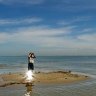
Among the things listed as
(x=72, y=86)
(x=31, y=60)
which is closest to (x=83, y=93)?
(x=72, y=86)

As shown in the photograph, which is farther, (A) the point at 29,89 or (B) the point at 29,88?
(B) the point at 29,88

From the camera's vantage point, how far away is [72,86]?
81.8 feet

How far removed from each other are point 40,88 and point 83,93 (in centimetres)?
401

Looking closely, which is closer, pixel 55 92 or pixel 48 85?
pixel 55 92

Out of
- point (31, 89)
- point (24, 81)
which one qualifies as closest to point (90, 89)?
point (31, 89)

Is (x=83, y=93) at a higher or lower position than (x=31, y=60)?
lower

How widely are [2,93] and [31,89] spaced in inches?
109

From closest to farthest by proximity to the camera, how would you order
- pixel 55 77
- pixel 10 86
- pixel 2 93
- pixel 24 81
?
pixel 2 93
pixel 10 86
pixel 24 81
pixel 55 77

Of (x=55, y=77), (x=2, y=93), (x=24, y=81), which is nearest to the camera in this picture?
(x=2, y=93)

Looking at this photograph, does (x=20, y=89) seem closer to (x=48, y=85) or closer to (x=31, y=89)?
(x=31, y=89)

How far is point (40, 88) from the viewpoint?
76.4 feet

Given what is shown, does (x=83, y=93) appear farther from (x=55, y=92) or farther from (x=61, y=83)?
(x=61, y=83)

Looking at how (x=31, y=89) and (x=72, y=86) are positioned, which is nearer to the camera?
(x=31, y=89)

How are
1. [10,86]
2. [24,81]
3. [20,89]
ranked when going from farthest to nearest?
[24,81] < [10,86] < [20,89]
